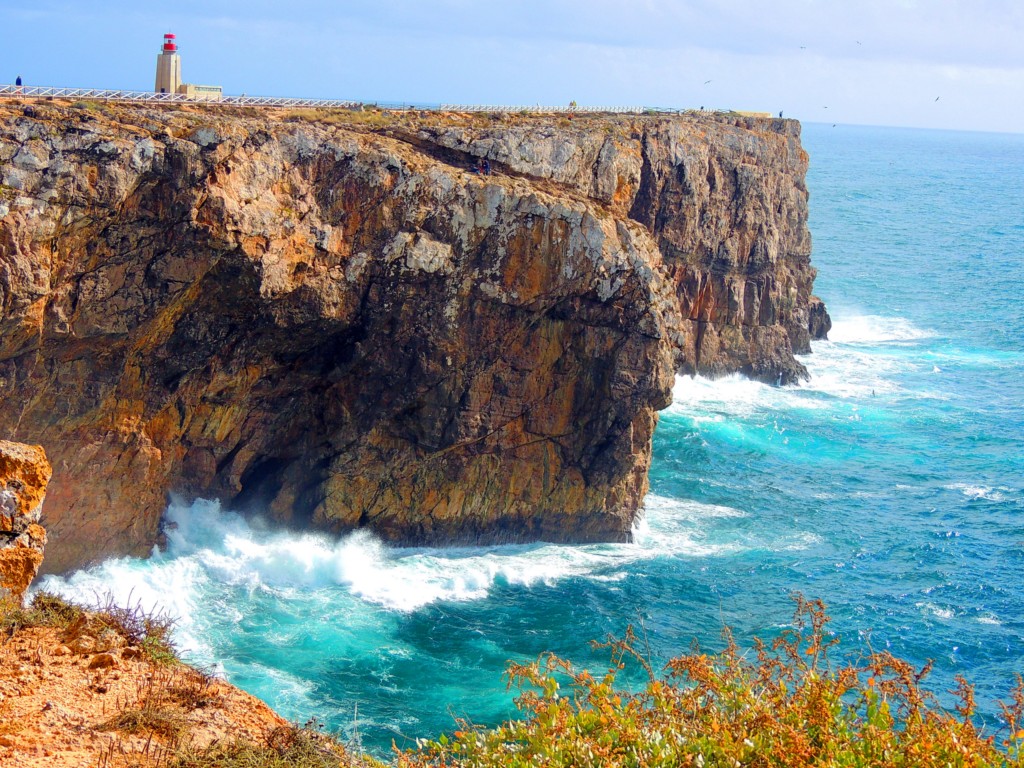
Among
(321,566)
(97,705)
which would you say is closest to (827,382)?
(321,566)

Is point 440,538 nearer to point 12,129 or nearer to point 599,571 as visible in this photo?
point 599,571

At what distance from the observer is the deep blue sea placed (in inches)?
1372

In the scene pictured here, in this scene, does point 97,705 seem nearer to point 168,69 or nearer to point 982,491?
point 168,69

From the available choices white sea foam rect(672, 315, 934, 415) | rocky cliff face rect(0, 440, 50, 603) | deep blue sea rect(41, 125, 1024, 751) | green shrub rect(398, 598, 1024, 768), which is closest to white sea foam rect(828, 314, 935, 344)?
white sea foam rect(672, 315, 934, 415)

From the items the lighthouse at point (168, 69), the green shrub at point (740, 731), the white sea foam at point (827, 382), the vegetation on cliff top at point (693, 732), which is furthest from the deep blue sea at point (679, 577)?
the lighthouse at point (168, 69)

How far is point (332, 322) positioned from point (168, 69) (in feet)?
44.6

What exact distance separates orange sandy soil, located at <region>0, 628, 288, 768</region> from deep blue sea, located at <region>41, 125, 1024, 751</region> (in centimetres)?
555

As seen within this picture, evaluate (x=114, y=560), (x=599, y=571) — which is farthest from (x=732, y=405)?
(x=114, y=560)

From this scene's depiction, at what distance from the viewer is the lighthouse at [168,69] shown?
43312 mm

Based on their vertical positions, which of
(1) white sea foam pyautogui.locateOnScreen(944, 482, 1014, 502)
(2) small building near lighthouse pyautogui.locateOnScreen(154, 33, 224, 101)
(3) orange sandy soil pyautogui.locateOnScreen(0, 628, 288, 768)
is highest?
(2) small building near lighthouse pyautogui.locateOnScreen(154, 33, 224, 101)

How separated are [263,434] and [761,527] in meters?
24.1

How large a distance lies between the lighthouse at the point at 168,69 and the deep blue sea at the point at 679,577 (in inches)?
710

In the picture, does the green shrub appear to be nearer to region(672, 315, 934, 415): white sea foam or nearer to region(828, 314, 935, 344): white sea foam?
region(672, 315, 934, 415): white sea foam

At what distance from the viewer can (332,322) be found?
40312 millimetres
